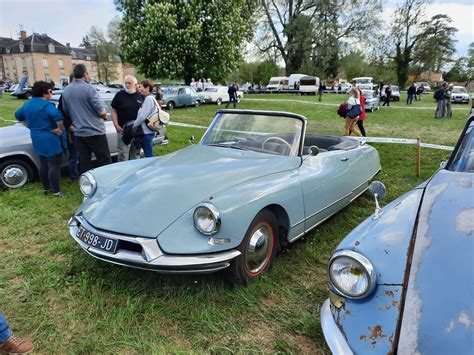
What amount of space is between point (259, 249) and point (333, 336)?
3.99 feet

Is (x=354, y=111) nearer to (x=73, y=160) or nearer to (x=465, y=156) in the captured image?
(x=465, y=156)

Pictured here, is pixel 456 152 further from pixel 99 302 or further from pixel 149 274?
pixel 99 302

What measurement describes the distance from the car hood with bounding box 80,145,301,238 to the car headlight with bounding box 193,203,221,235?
16 centimetres

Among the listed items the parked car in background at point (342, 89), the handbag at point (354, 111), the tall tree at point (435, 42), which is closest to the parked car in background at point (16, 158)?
the handbag at point (354, 111)

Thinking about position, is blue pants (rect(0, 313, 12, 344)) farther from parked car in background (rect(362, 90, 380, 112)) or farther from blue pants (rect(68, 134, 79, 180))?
parked car in background (rect(362, 90, 380, 112))

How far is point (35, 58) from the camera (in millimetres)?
68250

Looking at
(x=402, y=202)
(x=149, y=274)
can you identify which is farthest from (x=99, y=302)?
(x=402, y=202)

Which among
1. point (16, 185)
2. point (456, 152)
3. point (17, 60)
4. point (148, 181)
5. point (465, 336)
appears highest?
point (17, 60)

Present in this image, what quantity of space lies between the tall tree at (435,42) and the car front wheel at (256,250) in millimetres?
51145

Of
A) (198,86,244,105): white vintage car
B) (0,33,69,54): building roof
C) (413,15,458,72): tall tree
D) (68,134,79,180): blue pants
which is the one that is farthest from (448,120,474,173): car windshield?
(0,33,69,54): building roof

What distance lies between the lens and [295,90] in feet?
138

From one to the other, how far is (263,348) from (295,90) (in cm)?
4197

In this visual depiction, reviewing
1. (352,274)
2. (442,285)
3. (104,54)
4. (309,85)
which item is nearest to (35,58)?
(104,54)

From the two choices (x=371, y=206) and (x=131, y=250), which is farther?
(x=371, y=206)
